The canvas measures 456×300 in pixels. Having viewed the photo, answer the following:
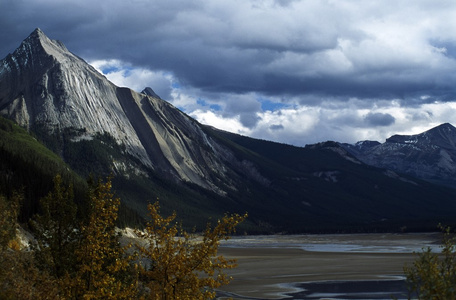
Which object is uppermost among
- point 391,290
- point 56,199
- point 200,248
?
point 56,199

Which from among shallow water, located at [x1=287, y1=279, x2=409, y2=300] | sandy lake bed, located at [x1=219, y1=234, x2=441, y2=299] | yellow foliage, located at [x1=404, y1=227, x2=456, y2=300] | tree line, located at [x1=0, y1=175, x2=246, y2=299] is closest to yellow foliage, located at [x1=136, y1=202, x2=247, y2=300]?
tree line, located at [x1=0, y1=175, x2=246, y2=299]

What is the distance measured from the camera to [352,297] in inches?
2532

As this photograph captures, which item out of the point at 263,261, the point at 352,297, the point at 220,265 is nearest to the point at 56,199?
the point at 220,265

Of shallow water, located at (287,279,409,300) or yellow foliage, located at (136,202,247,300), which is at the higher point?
yellow foliage, located at (136,202,247,300)

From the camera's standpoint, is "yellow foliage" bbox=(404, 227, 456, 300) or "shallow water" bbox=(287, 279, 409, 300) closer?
"yellow foliage" bbox=(404, 227, 456, 300)

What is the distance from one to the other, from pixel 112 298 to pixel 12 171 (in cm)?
11555

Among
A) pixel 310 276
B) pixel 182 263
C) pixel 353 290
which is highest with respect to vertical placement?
pixel 182 263

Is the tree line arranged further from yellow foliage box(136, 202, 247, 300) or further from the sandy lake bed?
the sandy lake bed

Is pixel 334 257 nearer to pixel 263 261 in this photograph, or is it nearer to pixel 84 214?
pixel 263 261

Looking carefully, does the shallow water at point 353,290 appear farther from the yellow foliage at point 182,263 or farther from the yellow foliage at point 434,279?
the yellow foliage at point 434,279

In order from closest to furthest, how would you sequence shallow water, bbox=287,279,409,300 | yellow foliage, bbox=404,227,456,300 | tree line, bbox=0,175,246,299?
yellow foliage, bbox=404,227,456,300 → tree line, bbox=0,175,246,299 → shallow water, bbox=287,279,409,300

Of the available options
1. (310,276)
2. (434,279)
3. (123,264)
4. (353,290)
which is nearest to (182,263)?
(123,264)

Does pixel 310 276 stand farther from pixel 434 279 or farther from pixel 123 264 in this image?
pixel 434 279

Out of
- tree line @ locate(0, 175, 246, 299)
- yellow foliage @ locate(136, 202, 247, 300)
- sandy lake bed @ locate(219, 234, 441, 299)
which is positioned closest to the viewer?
yellow foliage @ locate(136, 202, 247, 300)
